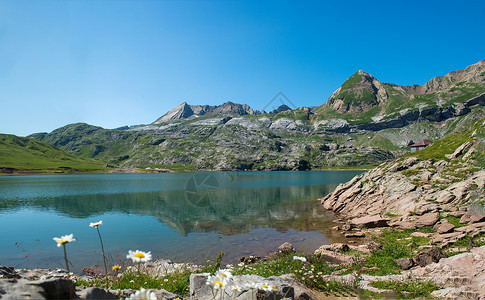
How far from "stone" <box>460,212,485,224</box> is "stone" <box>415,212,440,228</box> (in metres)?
3.09

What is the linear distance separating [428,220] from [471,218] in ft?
14.6

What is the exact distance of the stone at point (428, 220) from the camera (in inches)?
Answer: 917

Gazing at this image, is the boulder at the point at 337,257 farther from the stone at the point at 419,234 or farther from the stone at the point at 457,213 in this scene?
the stone at the point at 457,213

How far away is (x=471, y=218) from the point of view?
19516 mm

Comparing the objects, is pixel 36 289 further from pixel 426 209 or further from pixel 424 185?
pixel 424 185

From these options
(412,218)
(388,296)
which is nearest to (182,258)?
(388,296)

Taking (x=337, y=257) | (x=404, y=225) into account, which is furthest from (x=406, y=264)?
(x=404, y=225)

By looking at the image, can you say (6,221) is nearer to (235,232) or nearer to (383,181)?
(235,232)

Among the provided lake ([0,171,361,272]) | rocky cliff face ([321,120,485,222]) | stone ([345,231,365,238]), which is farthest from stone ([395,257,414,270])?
rocky cliff face ([321,120,485,222])

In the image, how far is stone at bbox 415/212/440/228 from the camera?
23.3 meters

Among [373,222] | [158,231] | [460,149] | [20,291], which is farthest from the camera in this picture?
[460,149]

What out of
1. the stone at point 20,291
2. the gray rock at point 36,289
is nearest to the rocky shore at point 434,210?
the gray rock at point 36,289

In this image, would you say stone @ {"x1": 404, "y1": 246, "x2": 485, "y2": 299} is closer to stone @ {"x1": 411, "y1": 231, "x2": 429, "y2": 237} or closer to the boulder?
the boulder

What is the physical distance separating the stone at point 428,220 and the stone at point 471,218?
10.1ft
